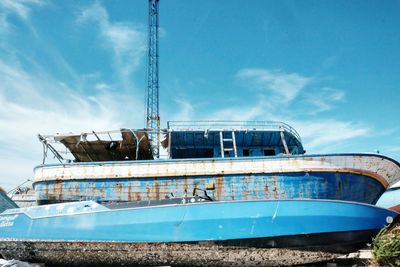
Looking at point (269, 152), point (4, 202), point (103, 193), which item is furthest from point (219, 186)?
point (4, 202)

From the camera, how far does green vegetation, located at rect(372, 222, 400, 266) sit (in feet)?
22.5

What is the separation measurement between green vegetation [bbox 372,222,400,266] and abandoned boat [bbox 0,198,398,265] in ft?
0.79

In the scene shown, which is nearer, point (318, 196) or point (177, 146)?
point (318, 196)

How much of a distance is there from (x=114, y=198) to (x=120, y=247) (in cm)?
429

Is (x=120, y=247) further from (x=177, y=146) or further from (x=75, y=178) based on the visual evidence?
(x=177, y=146)

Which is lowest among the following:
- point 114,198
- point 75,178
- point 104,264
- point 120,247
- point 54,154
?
point 104,264

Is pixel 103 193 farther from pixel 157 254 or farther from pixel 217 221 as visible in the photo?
pixel 217 221

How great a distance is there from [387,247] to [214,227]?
4.25 metres

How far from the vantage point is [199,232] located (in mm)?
7809

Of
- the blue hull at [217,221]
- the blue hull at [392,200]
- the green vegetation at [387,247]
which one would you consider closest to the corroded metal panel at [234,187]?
the blue hull at [217,221]

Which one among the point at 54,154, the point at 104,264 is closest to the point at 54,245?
the point at 104,264

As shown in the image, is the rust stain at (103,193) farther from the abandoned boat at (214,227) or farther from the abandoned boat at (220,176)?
the abandoned boat at (214,227)

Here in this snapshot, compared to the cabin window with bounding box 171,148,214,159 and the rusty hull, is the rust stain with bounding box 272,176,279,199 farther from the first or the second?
the cabin window with bounding box 171,148,214,159

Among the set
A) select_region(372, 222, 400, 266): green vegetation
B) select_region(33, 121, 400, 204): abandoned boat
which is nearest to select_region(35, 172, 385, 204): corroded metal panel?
select_region(33, 121, 400, 204): abandoned boat
